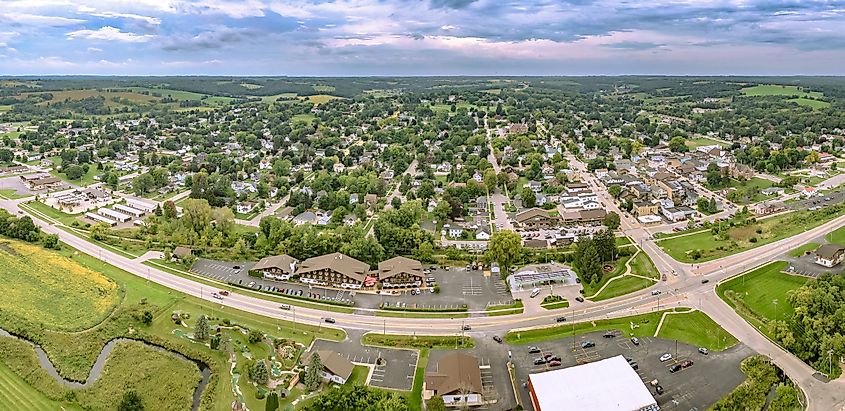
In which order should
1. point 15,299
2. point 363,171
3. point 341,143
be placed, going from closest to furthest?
point 15,299 → point 363,171 → point 341,143

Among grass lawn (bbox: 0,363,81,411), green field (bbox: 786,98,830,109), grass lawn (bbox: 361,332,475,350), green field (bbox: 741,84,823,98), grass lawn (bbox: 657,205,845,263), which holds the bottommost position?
grass lawn (bbox: 0,363,81,411)

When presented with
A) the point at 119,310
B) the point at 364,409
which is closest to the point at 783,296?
the point at 364,409

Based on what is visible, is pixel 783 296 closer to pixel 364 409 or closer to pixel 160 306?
pixel 364 409

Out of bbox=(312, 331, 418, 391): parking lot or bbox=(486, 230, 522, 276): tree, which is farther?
bbox=(486, 230, 522, 276): tree

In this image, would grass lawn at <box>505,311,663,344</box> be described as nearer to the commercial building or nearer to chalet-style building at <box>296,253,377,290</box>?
the commercial building

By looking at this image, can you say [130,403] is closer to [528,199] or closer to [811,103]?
[528,199]

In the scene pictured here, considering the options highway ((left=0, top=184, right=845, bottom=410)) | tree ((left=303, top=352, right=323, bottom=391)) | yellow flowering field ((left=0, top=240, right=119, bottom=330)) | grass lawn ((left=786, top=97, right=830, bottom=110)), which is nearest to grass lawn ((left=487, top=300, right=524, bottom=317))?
highway ((left=0, top=184, right=845, bottom=410))

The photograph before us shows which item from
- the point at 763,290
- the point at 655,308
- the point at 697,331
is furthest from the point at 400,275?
the point at 763,290

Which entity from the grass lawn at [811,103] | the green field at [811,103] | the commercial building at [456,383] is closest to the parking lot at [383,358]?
Result: the commercial building at [456,383]
